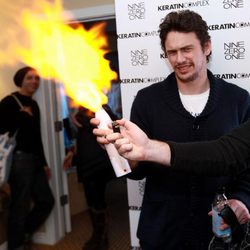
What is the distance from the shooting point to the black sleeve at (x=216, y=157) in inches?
44.3

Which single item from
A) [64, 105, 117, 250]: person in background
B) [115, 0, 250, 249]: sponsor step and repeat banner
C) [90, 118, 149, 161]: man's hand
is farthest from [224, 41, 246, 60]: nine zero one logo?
[64, 105, 117, 250]: person in background

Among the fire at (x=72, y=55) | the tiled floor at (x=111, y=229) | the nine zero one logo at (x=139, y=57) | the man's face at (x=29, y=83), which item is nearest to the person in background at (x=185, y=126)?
the fire at (x=72, y=55)

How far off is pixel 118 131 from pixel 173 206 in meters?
0.65

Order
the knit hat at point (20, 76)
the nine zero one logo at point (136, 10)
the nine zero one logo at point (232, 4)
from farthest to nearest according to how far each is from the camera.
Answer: the knit hat at point (20, 76)
the nine zero one logo at point (136, 10)
the nine zero one logo at point (232, 4)

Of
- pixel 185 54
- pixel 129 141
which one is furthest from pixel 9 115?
pixel 129 141

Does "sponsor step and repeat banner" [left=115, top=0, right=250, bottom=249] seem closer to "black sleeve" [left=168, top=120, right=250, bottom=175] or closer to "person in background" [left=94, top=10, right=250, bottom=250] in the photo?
"person in background" [left=94, top=10, right=250, bottom=250]

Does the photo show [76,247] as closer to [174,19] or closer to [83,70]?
[83,70]

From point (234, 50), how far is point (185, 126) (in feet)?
2.36

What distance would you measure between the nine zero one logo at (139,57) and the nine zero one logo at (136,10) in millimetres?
221

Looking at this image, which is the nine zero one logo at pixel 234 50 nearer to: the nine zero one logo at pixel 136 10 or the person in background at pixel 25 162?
the nine zero one logo at pixel 136 10

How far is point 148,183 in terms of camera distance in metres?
1.81

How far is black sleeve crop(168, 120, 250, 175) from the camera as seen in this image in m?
1.13

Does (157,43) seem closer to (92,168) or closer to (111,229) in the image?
(92,168)

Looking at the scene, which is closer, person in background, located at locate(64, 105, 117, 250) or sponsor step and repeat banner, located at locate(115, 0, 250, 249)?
sponsor step and repeat banner, located at locate(115, 0, 250, 249)
